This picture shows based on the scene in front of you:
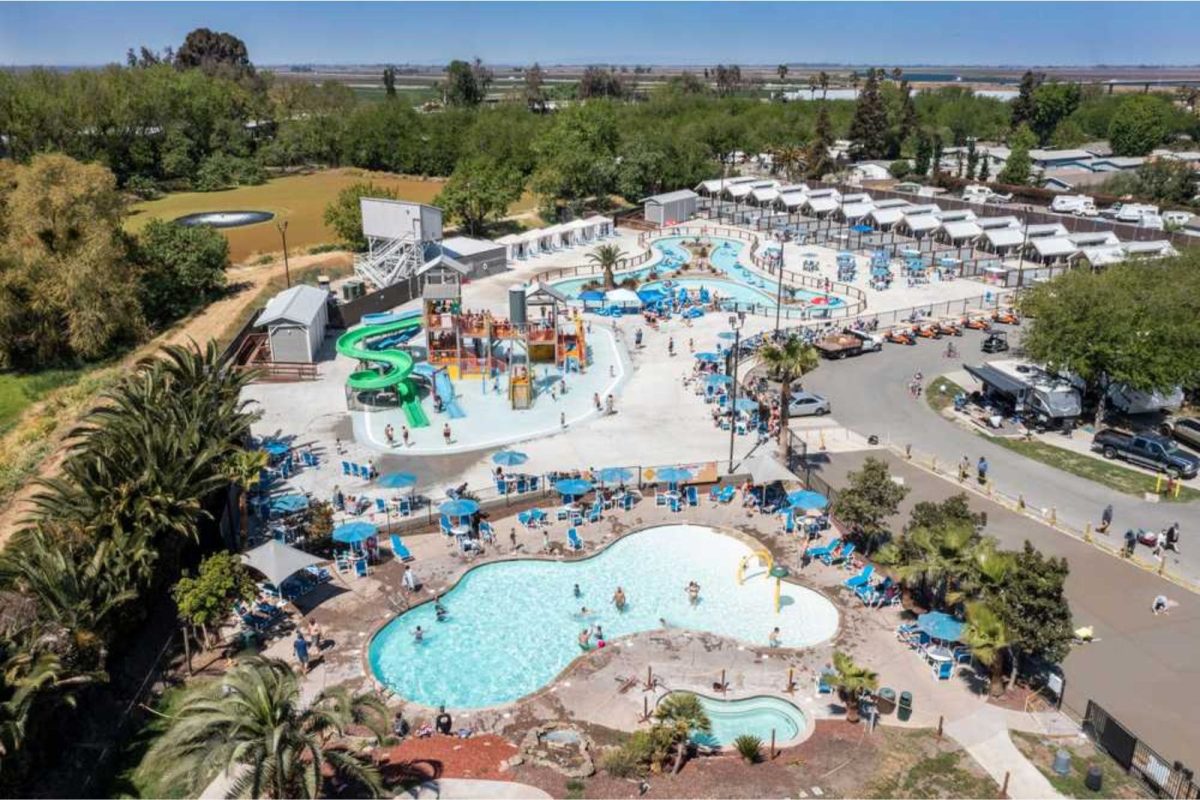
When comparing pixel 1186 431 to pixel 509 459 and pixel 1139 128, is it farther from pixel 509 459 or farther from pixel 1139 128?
pixel 1139 128

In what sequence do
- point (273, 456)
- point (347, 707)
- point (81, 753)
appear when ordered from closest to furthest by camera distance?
point (347, 707), point (81, 753), point (273, 456)

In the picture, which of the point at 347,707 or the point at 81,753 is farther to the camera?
the point at 81,753

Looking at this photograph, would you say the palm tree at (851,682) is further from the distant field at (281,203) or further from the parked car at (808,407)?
the distant field at (281,203)

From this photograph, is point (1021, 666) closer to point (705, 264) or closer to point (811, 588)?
point (811, 588)

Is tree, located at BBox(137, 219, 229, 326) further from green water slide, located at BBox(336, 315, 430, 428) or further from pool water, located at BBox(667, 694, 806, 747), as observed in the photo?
pool water, located at BBox(667, 694, 806, 747)

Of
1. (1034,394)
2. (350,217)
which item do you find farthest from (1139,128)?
(350,217)

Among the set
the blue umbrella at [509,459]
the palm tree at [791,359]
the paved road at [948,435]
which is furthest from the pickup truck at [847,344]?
the blue umbrella at [509,459]

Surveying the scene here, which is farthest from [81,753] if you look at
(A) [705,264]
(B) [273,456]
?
(A) [705,264]
